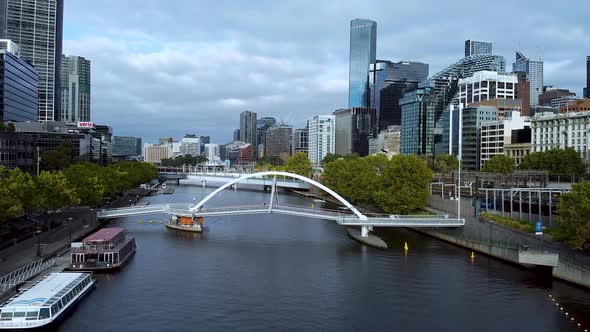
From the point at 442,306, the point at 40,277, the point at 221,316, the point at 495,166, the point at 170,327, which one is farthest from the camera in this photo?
the point at 495,166

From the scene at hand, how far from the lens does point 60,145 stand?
126 meters

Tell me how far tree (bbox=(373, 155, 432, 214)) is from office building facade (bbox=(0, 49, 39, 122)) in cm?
9531

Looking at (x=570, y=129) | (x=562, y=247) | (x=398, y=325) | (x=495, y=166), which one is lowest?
(x=398, y=325)

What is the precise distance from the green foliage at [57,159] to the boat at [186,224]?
50214 millimetres

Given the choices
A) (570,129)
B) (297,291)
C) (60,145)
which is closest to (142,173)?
(60,145)

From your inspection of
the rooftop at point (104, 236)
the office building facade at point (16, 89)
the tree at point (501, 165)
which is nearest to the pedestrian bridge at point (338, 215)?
the rooftop at point (104, 236)

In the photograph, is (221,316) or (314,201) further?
(314,201)

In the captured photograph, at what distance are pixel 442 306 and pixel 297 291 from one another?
11.2m

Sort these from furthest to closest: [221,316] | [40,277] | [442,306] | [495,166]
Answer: [495,166]
[40,277]
[442,306]
[221,316]

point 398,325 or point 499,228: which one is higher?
point 499,228

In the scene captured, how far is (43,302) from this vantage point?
35.3 meters

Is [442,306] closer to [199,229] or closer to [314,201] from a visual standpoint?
[199,229]

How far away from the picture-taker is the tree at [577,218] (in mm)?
44562

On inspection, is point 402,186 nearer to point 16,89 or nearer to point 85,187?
point 85,187
